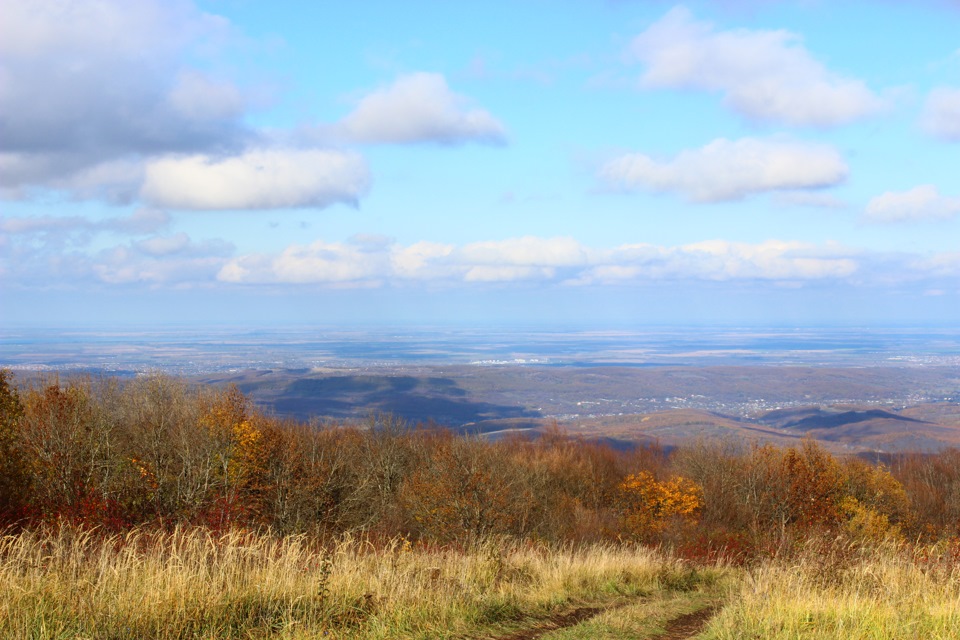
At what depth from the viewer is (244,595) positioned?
24.6 feet

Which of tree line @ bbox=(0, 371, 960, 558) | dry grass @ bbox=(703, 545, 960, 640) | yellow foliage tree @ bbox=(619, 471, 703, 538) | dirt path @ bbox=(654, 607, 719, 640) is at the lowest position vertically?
yellow foliage tree @ bbox=(619, 471, 703, 538)

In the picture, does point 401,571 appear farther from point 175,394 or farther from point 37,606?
point 175,394

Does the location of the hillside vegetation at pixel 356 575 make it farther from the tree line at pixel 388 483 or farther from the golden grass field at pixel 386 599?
the tree line at pixel 388 483

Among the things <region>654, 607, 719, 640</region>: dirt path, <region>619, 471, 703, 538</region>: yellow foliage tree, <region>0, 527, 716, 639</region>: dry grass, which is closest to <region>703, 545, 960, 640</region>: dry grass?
<region>654, 607, 719, 640</region>: dirt path

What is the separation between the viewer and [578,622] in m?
8.84

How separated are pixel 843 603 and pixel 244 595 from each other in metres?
6.36

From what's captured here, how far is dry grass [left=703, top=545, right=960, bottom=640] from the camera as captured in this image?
24.1 feet

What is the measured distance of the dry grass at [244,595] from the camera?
676cm

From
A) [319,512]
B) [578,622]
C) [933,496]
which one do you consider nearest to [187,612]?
[578,622]

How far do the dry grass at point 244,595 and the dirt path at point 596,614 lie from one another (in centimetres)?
27

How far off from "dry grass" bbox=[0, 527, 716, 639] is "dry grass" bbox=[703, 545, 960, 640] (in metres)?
2.51

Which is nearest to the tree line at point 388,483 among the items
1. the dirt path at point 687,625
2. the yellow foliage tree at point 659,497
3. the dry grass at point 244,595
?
the yellow foliage tree at point 659,497

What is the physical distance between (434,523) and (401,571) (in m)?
36.1

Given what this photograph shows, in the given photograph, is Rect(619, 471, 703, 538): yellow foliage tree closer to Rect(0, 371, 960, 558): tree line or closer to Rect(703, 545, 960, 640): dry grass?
Rect(0, 371, 960, 558): tree line
